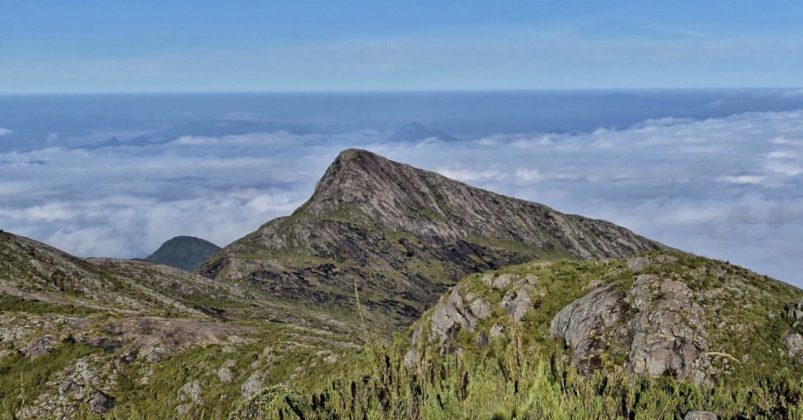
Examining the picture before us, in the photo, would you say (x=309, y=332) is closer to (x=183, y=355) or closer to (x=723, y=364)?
(x=183, y=355)

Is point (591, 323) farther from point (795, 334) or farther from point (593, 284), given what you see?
point (795, 334)

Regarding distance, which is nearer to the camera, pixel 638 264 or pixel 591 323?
pixel 591 323

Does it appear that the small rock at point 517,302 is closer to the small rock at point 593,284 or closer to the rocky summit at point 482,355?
the rocky summit at point 482,355

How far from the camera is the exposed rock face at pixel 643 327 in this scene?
40.1 metres

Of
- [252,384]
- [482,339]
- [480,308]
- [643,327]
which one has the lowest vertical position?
[252,384]

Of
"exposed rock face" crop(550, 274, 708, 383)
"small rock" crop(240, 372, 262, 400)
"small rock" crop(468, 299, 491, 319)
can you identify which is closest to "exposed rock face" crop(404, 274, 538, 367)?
"small rock" crop(468, 299, 491, 319)

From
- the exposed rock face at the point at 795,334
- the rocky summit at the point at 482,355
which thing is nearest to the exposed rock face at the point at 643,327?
the rocky summit at the point at 482,355

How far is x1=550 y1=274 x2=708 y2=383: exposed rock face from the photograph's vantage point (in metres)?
40.1

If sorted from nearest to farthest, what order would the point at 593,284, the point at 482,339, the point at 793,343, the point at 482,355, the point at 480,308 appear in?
the point at 793,343, the point at 482,355, the point at 482,339, the point at 593,284, the point at 480,308

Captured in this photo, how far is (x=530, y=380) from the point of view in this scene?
717 inches

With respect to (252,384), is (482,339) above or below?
above

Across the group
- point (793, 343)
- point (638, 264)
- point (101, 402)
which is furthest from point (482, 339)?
point (101, 402)

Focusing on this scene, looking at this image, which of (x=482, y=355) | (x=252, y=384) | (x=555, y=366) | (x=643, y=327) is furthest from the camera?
(x=252, y=384)

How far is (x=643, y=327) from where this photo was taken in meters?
43.2
